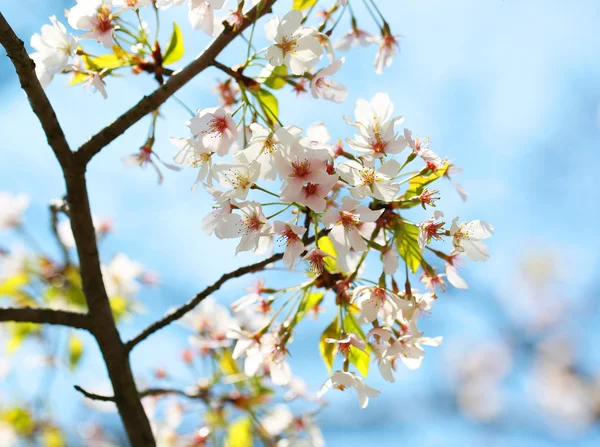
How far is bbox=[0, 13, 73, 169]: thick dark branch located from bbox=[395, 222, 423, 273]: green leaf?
0.80 metres

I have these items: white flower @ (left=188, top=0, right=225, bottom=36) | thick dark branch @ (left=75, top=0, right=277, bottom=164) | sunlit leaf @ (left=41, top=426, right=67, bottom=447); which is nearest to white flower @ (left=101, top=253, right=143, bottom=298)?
sunlit leaf @ (left=41, top=426, right=67, bottom=447)

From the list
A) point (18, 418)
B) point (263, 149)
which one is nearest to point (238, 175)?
point (263, 149)

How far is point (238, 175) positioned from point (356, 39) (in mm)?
855

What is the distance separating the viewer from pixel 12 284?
2.59 m

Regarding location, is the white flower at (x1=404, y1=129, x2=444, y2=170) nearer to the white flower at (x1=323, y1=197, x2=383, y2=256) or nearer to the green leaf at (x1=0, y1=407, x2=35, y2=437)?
the white flower at (x1=323, y1=197, x2=383, y2=256)

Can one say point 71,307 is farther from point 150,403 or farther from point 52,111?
point 52,111

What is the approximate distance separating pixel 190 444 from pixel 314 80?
1685 mm

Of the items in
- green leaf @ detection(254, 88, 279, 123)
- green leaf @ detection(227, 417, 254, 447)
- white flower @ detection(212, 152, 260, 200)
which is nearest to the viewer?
white flower @ detection(212, 152, 260, 200)

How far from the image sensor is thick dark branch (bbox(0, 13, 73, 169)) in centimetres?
118

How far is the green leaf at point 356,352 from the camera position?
1.31m

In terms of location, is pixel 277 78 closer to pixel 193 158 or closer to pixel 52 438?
pixel 193 158

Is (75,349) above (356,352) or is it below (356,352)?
above

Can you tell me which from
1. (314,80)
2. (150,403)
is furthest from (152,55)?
(150,403)

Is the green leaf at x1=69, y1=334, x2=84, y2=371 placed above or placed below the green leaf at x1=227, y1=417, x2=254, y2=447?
above
